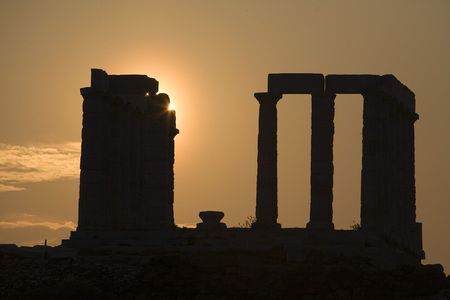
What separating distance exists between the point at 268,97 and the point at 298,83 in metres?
2.40

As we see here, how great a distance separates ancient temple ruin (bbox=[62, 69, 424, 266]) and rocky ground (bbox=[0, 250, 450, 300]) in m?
6.76

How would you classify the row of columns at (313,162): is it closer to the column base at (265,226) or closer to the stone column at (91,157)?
the column base at (265,226)

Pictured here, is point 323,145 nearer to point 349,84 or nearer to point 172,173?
point 349,84

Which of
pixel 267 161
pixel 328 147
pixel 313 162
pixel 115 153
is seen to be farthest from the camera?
pixel 115 153

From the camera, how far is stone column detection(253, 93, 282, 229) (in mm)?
110000

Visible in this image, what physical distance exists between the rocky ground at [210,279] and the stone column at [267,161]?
490 inches

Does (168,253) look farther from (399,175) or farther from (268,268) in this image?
(399,175)

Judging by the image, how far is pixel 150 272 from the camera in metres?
93.8

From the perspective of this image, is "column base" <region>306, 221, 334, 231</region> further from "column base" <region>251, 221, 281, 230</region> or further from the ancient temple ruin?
"column base" <region>251, 221, 281, 230</region>

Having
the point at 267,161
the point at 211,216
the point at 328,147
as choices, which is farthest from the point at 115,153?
the point at 328,147

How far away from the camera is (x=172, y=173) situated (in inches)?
4272

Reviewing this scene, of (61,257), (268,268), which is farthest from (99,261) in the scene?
(268,268)

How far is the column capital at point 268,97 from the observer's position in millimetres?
109750

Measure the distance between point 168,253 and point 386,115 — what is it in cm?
2011
